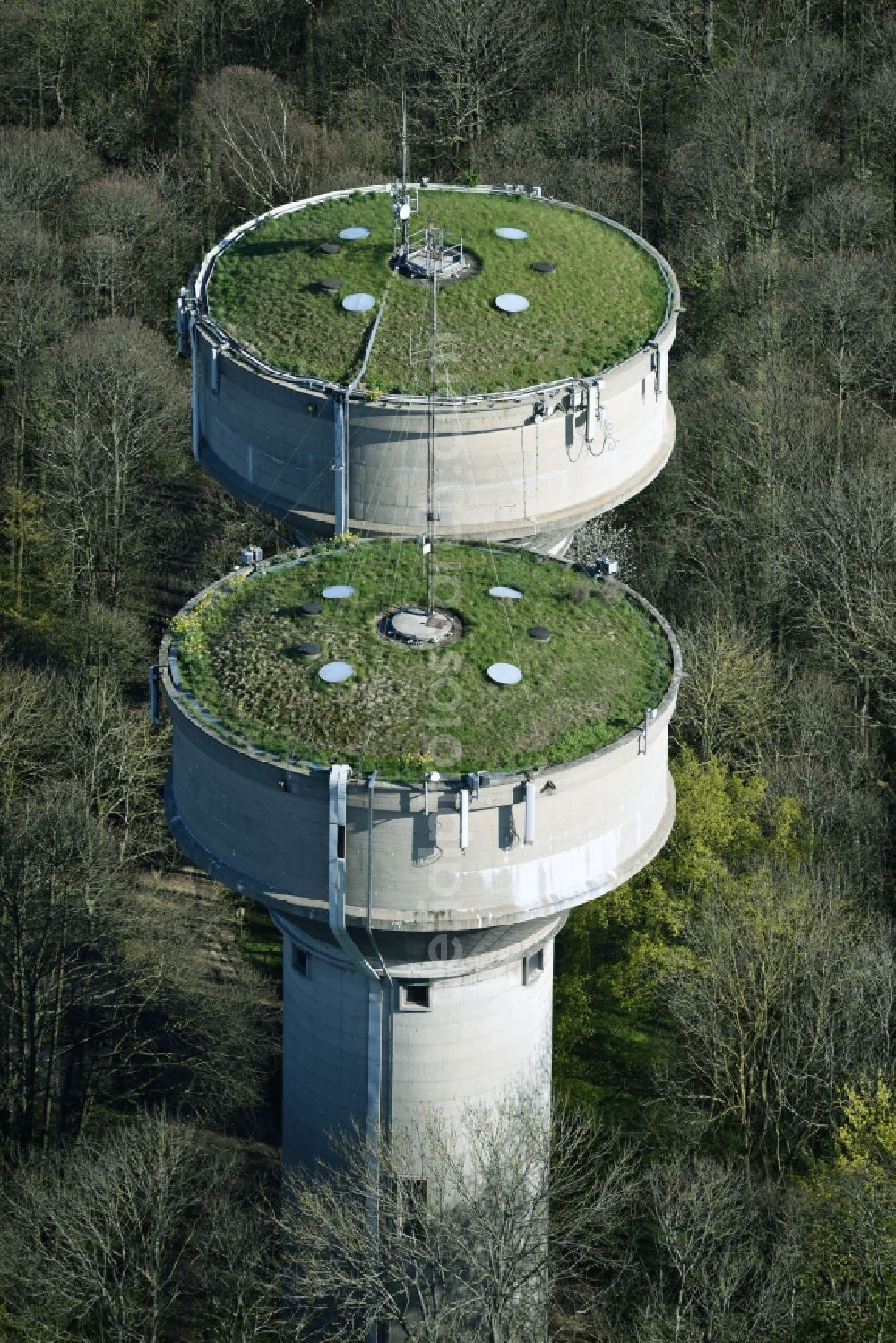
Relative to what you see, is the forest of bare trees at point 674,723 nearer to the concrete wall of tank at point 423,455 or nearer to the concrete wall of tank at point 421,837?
the concrete wall of tank at point 421,837

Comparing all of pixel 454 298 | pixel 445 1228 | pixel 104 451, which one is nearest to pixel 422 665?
pixel 445 1228

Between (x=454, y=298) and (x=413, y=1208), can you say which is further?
(x=454, y=298)

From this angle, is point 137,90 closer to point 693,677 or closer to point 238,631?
point 693,677

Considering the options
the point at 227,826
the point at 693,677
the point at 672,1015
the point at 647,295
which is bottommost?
the point at 672,1015

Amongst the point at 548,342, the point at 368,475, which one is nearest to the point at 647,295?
the point at 548,342

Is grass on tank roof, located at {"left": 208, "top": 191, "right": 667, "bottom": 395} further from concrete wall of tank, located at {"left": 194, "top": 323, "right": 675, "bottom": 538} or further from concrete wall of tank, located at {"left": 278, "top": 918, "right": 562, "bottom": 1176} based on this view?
concrete wall of tank, located at {"left": 278, "top": 918, "right": 562, "bottom": 1176}

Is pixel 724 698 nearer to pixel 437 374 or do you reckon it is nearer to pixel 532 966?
pixel 437 374
